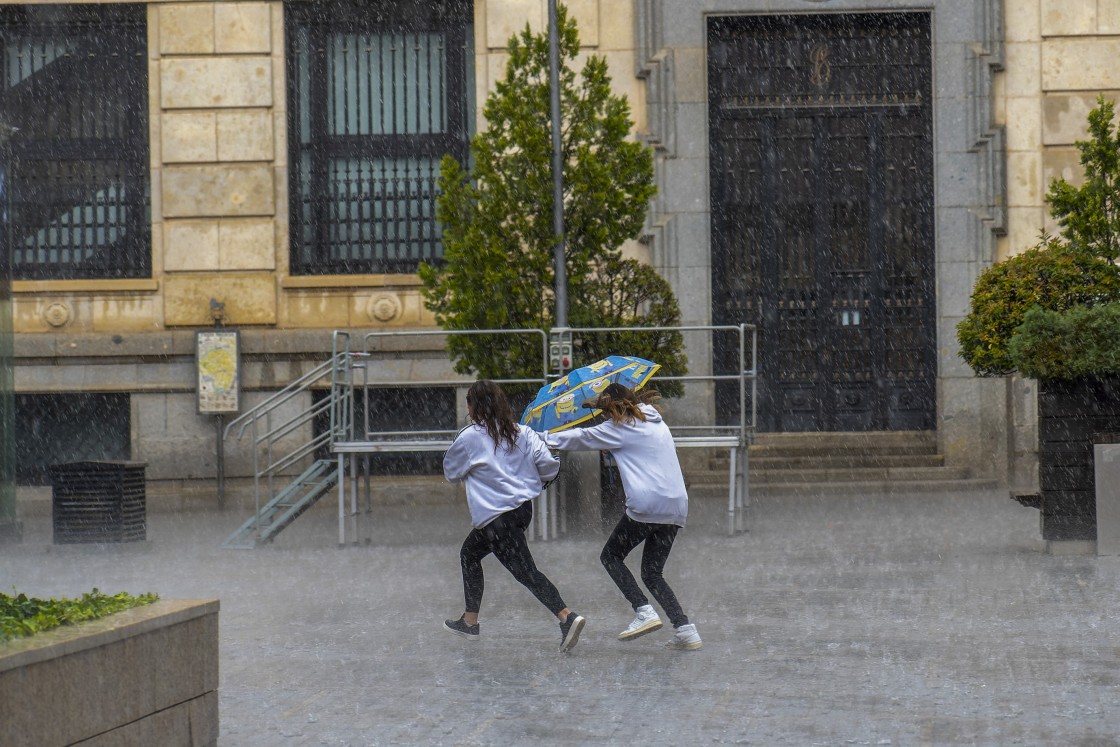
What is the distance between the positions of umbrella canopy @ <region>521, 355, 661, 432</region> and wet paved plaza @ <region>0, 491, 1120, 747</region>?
1.20 m

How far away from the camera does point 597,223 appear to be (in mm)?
15094

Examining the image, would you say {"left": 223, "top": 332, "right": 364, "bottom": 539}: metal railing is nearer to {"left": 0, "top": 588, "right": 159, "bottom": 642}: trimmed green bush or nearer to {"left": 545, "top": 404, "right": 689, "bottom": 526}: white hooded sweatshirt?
{"left": 545, "top": 404, "right": 689, "bottom": 526}: white hooded sweatshirt

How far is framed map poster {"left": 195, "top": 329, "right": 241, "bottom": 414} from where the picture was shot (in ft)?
62.5

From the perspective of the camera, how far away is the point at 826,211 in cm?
1991

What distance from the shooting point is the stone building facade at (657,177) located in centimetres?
1919

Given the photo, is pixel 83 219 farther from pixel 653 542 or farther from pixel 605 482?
pixel 653 542

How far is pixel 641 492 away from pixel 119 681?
407cm

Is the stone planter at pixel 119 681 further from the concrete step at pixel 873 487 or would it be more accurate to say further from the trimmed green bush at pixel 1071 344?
the concrete step at pixel 873 487

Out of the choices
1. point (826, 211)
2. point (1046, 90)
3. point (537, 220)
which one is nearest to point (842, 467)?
point (826, 211)

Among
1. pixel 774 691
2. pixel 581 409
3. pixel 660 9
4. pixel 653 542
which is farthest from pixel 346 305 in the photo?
pixel 774 691

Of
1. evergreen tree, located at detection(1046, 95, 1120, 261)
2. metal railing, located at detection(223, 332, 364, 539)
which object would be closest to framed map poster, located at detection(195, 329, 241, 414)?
metal railing, located at detection(223, 332, 364, 539)

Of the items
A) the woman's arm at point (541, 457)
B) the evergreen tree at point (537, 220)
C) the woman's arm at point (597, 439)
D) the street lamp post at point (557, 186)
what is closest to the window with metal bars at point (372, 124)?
the evergreen tree at point (537, 220)

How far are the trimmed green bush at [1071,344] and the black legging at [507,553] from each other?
506cm

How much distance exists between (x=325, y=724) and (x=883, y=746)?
7.91ft
